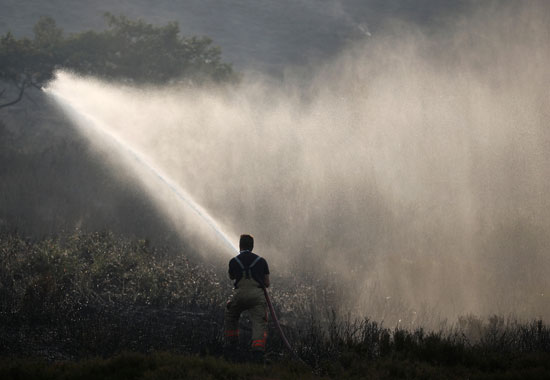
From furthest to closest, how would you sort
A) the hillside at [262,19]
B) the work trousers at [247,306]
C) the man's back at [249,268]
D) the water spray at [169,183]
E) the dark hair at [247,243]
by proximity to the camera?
the hillside at [262,19], the water spray at [169,183], the dark hair at [247,243], the man's back at [249,268], the work trousers at [247,306]

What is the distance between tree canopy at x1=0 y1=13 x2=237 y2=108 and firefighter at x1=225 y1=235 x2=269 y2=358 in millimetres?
21162

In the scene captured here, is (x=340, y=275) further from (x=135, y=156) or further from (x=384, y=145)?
(x=384, y=145)

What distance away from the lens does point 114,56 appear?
28297mm

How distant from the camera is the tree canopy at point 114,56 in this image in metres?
27.1

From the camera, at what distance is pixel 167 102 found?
28.4 m

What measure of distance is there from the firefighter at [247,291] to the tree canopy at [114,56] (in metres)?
21.2

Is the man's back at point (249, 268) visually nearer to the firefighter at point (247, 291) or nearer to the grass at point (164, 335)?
the firefighter at point (247, 291)

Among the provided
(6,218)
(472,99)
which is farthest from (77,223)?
(472,99)

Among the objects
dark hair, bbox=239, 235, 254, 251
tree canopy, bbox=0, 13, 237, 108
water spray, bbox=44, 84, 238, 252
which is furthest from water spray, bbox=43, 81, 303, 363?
dark hair, bbox=239, 235, 254, 251

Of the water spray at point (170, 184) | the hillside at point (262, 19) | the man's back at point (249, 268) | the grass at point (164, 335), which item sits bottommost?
the grass at point (164, 335)

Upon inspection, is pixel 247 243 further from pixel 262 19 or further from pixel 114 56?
pixel 262 19

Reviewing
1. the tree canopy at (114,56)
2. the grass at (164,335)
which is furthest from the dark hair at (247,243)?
the tree canopy at (114,56)

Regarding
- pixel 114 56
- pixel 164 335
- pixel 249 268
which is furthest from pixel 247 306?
pixel 114 56

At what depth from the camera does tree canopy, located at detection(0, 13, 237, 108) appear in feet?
88.8
